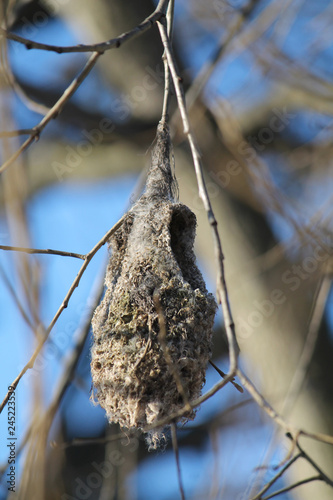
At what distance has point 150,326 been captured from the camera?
5.39 ft

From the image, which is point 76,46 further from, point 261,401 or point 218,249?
point 261,401

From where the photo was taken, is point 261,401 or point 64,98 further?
point 64,98

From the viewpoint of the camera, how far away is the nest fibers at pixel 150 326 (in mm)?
1617

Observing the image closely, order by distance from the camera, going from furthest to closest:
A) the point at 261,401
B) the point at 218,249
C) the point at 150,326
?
the point at 150,326 < the point at 218,249 < the point at 261,401

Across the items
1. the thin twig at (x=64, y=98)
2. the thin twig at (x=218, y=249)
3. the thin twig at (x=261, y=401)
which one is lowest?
the thin twig at (x=261, y=401)

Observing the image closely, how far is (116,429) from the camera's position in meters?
3.46

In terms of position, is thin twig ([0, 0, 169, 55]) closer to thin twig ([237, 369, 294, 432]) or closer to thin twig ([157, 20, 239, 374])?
thin twig ([157, 20, 239, 374])

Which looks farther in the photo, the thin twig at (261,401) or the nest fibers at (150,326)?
the nest fibers at (150,326)

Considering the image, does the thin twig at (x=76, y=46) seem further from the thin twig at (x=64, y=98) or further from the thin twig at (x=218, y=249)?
the thin twig at (x=218, y=249)

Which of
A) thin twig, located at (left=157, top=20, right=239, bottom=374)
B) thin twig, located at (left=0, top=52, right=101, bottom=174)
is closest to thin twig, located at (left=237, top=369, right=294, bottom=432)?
thin twig, located at (left=157, top=20, right=239, bottom=374)

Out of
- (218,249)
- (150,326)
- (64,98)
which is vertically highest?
(64,98)

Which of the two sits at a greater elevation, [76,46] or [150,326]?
[76,46]

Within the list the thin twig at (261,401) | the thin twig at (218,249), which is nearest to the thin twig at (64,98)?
the thin twig at (218,249)

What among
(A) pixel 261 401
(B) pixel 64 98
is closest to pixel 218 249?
(A) pixel 261 401
